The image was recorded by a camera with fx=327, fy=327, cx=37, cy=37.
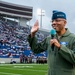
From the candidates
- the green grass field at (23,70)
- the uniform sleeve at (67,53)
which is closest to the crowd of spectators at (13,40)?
the green grass field at (23,70)

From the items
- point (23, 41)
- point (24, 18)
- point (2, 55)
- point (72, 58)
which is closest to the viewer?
point (72, 58)

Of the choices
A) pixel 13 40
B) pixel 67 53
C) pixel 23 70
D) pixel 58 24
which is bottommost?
pixel 23 70

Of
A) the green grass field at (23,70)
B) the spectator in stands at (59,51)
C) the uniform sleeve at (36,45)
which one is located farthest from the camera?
the green grass field at (23,70)

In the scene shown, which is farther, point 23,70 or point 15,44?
point 15,44

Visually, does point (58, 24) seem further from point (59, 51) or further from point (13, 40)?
point (13, 40)

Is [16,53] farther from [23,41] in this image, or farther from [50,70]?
[50,70]

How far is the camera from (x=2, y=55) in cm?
4538

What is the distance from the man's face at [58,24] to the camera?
14.6ft

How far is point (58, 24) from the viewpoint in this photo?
4.46 metres

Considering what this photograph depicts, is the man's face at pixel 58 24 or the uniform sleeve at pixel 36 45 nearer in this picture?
the man's face at pixel 58 24

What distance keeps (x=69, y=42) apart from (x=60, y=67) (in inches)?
14.1

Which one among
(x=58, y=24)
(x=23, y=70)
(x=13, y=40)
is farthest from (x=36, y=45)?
(x=13, y=40)

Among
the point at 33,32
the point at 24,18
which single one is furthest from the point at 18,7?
the point at 33,32

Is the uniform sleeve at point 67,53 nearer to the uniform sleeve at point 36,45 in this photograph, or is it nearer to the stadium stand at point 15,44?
the uniform sleeve at point 36,45
